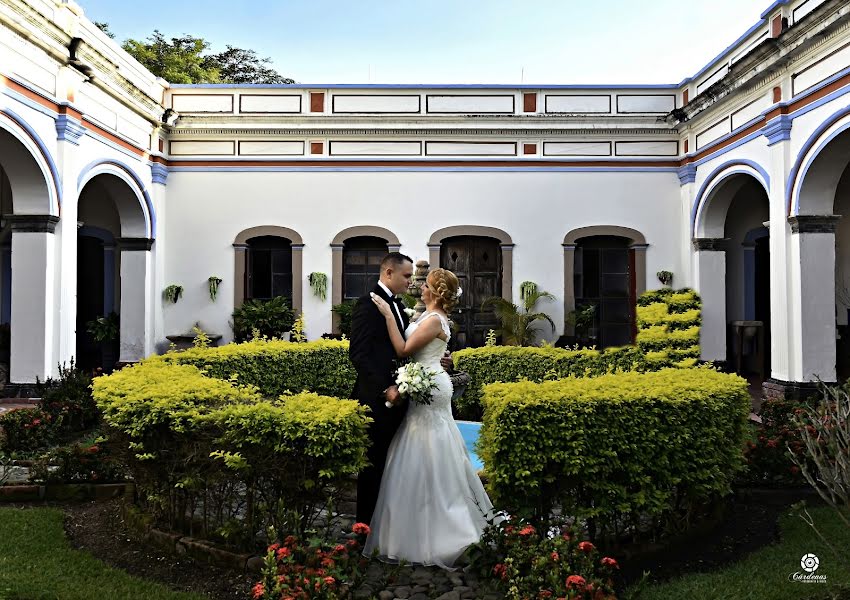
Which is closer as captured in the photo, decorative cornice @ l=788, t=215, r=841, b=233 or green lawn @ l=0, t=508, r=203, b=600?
green lawn @ l=0, t=508, r=203, b=600

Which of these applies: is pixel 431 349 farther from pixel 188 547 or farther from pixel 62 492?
pixel 62 492

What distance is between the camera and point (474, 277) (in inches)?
506

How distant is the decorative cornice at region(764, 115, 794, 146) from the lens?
8984 mm

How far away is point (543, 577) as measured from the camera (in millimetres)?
3137

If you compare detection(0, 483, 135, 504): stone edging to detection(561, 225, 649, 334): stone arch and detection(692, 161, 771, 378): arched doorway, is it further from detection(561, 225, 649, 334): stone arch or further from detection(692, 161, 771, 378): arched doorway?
detection(692, 161, 771, 378): arched doorway

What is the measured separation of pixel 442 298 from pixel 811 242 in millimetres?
6858

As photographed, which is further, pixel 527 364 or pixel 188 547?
pixel 527 364

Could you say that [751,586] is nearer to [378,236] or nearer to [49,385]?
[49,385]

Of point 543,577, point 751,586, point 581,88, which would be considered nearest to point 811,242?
point 581,88

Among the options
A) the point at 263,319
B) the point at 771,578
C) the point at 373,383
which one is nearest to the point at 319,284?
the point at 263,319

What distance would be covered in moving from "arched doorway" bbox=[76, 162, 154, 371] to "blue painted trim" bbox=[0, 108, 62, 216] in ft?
4.97

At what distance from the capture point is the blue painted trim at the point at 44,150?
26.7 feet

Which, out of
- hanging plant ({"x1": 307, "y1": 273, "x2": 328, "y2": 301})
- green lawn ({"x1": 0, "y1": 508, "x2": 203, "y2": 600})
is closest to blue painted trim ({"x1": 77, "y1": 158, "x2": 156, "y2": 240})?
hanging plant ({"x1": 307, "y1": 273, "x2": 328, "y2": 301})

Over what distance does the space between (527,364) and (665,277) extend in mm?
5511
